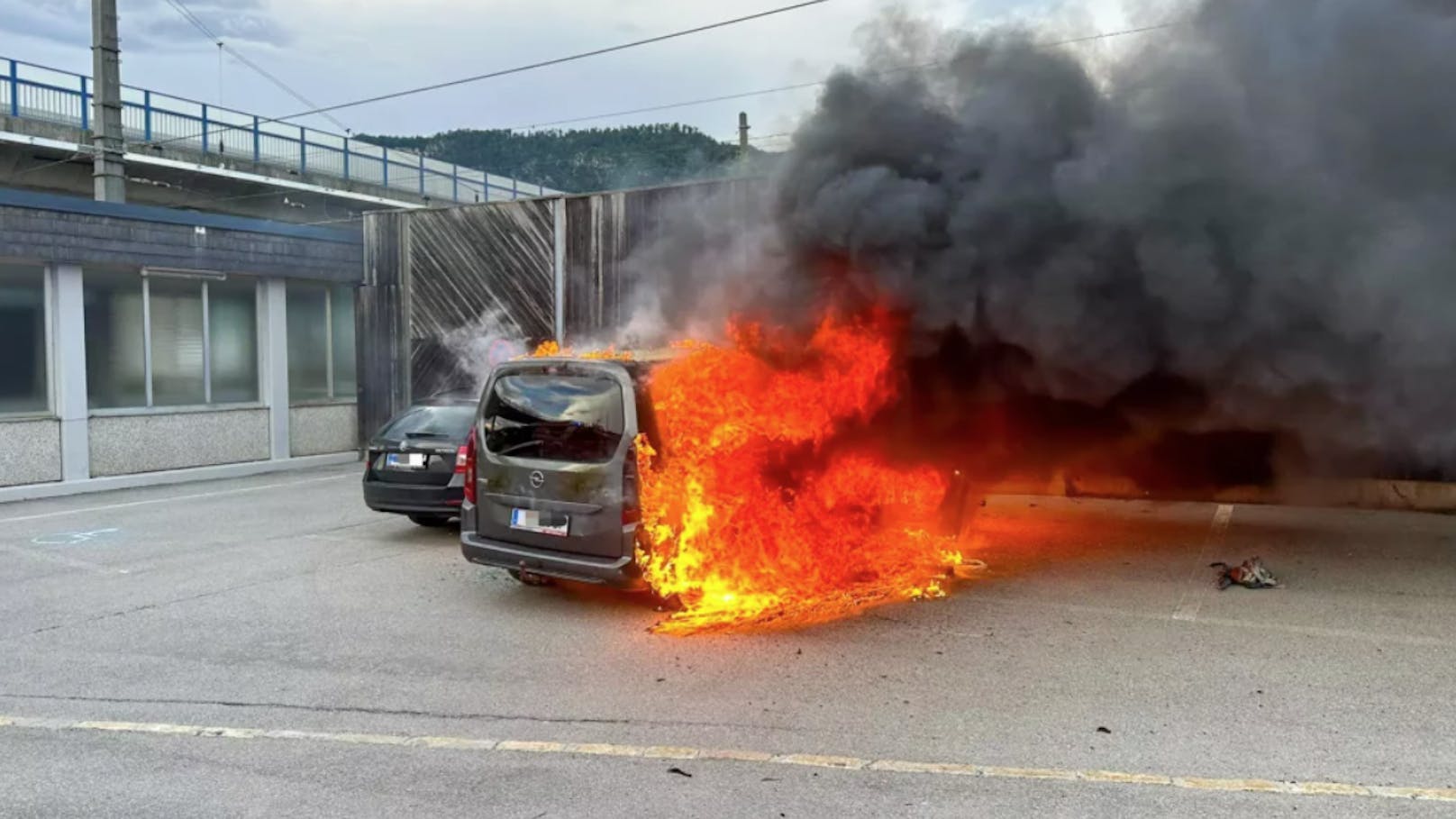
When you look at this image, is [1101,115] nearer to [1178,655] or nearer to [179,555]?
[1178,655]

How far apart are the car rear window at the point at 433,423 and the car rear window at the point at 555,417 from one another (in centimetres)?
238

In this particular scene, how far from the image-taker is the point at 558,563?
240 inches

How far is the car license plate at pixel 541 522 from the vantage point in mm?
6094

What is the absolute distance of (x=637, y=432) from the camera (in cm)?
602

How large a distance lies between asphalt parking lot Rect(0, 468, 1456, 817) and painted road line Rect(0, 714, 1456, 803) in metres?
0.02

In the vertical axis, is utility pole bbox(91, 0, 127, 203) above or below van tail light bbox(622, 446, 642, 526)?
above

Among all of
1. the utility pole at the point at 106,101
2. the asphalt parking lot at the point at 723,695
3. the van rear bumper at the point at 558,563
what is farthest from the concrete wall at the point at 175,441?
the van rear bumper at the point at 558,563

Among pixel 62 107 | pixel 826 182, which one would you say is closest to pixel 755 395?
pixel 826 182

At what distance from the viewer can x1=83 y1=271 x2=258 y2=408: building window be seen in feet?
43.5

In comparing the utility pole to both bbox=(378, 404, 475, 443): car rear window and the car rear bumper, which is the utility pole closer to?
bbox=(378, 404, 475, 443): car rear window

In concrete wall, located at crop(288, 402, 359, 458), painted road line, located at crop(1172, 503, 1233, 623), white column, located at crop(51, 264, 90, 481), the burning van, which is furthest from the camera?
concrete wall, located at crop(288, 402, 359, 458)

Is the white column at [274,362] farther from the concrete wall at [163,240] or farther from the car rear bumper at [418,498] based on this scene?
the car rear bumper at [418,498]

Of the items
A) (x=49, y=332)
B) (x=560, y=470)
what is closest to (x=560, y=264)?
(x=49, y=332)

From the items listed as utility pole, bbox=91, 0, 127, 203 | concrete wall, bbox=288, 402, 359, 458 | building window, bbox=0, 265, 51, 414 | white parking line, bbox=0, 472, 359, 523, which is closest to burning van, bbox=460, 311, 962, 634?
white parking line, bbox=0, 472, 359, 523
